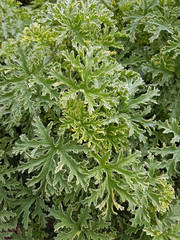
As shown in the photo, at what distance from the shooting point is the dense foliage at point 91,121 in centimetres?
185

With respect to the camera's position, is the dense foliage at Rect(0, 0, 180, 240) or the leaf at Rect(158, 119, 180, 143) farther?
the leaf at Rect(158, 119, 180, 143)

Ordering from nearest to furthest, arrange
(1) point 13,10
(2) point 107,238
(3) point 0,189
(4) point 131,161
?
(4) point 131,161 < (2) point 107,238 < (3) point 0,189 < (1) point 13,10

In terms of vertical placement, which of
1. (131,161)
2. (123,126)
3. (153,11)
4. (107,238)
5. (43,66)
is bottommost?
(107,238)

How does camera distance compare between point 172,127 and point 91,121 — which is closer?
point 91,121

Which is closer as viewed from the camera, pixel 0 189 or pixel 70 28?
pixel 70 28

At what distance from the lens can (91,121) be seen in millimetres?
1838

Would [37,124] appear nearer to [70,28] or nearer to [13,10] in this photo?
[70,28]

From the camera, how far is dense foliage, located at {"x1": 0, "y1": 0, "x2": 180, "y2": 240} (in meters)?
1.85

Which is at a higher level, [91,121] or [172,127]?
[91,121]

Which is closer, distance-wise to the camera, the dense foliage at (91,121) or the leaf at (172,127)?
the dense foliage at (91,121)

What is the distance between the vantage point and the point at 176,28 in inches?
91.5

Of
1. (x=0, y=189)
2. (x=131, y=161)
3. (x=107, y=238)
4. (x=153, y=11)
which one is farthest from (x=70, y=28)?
(x=107, y=238)

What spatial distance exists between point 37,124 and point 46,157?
0.73 feet

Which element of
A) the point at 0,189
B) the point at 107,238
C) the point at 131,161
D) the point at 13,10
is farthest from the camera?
the point at 13,10
